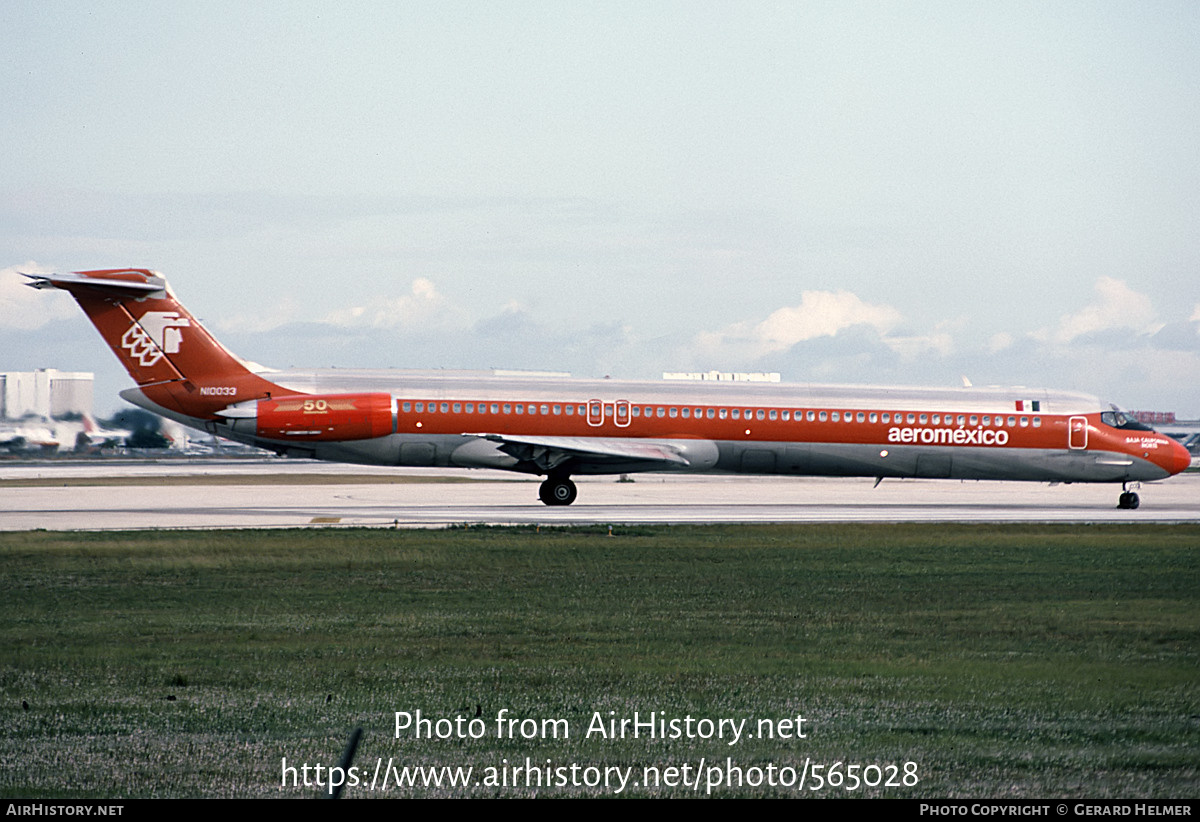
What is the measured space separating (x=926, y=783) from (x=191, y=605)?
1068cm

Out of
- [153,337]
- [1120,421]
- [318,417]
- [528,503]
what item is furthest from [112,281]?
[1120,421]

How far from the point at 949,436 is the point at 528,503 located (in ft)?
41.2

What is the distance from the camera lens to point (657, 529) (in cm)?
2706

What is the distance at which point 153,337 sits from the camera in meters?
33.2

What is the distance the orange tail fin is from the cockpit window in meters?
24.3

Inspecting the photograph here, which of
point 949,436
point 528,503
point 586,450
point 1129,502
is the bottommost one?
point 528,503

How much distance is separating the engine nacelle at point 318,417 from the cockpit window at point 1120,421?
21.2 metres

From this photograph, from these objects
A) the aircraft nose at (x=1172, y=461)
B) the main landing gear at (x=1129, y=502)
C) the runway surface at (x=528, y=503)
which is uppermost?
the aircraft nose at (x=1172, y=461)

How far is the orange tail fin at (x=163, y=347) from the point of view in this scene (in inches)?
1296

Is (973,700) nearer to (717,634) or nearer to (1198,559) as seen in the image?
(717,634)

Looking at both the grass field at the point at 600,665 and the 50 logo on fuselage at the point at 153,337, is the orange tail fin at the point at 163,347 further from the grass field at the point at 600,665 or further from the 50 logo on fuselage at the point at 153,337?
the grass field at the point at 600,665

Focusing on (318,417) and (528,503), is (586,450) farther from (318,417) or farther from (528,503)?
(318,417)

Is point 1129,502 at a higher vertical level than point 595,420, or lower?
lower

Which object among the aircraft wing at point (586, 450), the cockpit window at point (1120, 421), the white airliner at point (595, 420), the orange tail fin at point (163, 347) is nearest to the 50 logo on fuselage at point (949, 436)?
the white airliner at point (595, 420)
